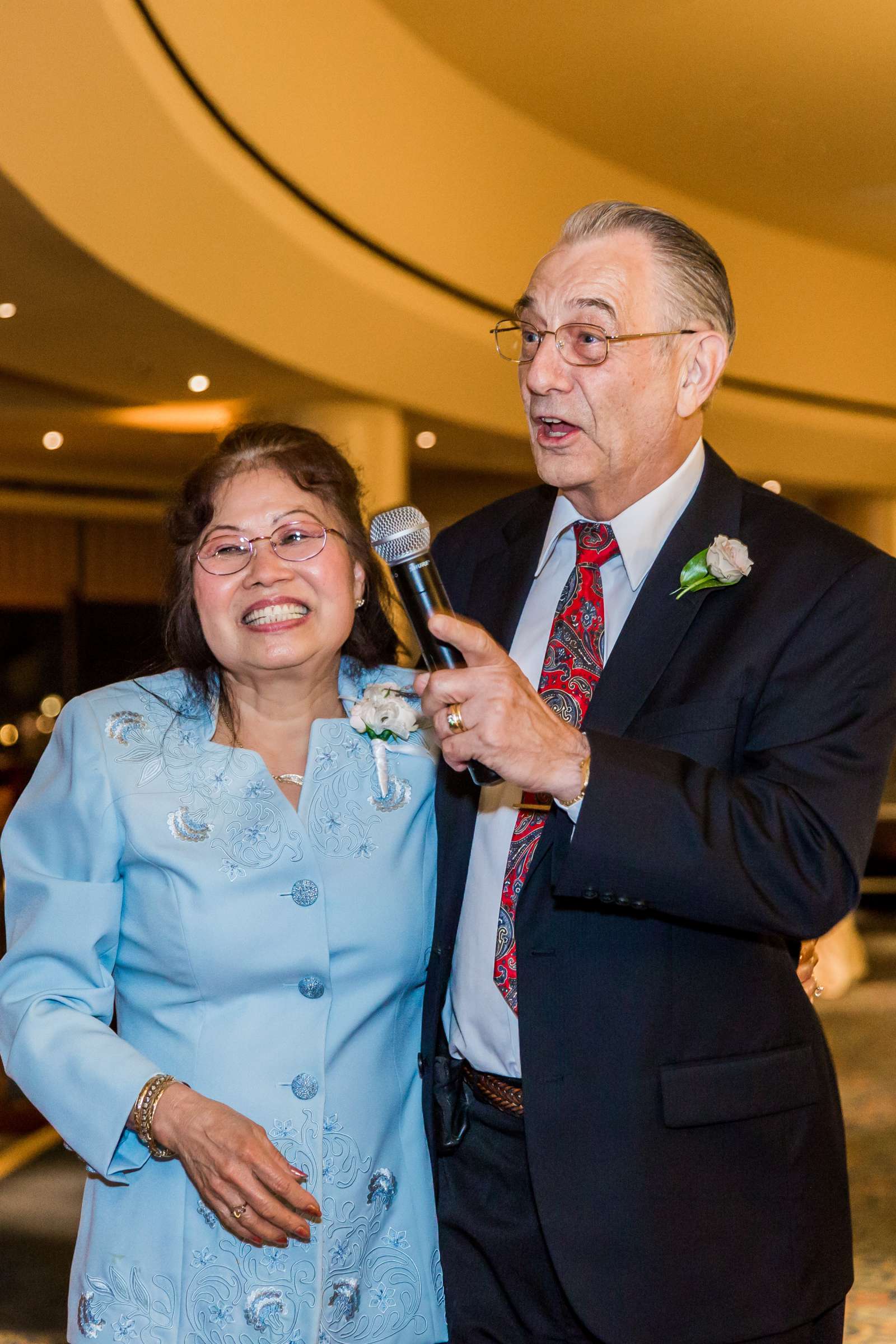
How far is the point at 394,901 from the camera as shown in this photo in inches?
84.3

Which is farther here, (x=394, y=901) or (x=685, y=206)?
(x=685, y=206)

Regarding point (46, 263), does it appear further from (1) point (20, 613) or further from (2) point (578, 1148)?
(1) point (20, 613)

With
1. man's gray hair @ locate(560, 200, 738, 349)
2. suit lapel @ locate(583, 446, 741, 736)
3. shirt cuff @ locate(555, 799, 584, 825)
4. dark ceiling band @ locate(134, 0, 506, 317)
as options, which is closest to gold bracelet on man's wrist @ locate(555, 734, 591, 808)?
shirt cuff @ locate(555, 799, 584, 825)

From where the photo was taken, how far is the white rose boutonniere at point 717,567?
1896 mm

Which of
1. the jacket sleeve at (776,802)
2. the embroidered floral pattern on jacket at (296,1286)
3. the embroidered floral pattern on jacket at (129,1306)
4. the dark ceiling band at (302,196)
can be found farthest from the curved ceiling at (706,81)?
the embroidered floral pattern on jacket at (129,1306)

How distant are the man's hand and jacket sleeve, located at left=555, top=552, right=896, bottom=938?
79mm

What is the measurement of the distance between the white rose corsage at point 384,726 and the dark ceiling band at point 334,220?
4.01m

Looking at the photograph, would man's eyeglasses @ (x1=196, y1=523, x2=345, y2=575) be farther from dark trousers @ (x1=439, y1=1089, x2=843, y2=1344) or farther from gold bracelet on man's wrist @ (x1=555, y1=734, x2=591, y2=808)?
dark trousers @ (x1=439, y1=1089, x2=843, y2=1344)

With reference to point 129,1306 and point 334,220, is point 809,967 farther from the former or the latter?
point 334,220

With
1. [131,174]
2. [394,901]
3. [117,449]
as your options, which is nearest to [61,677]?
[117,449]

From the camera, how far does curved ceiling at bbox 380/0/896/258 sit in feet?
24.7

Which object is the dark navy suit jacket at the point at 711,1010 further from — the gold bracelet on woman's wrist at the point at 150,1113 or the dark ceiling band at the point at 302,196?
the dark ceiling band at the point at 302,196

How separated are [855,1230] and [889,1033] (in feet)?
10.0

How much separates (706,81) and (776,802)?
24.6ft
